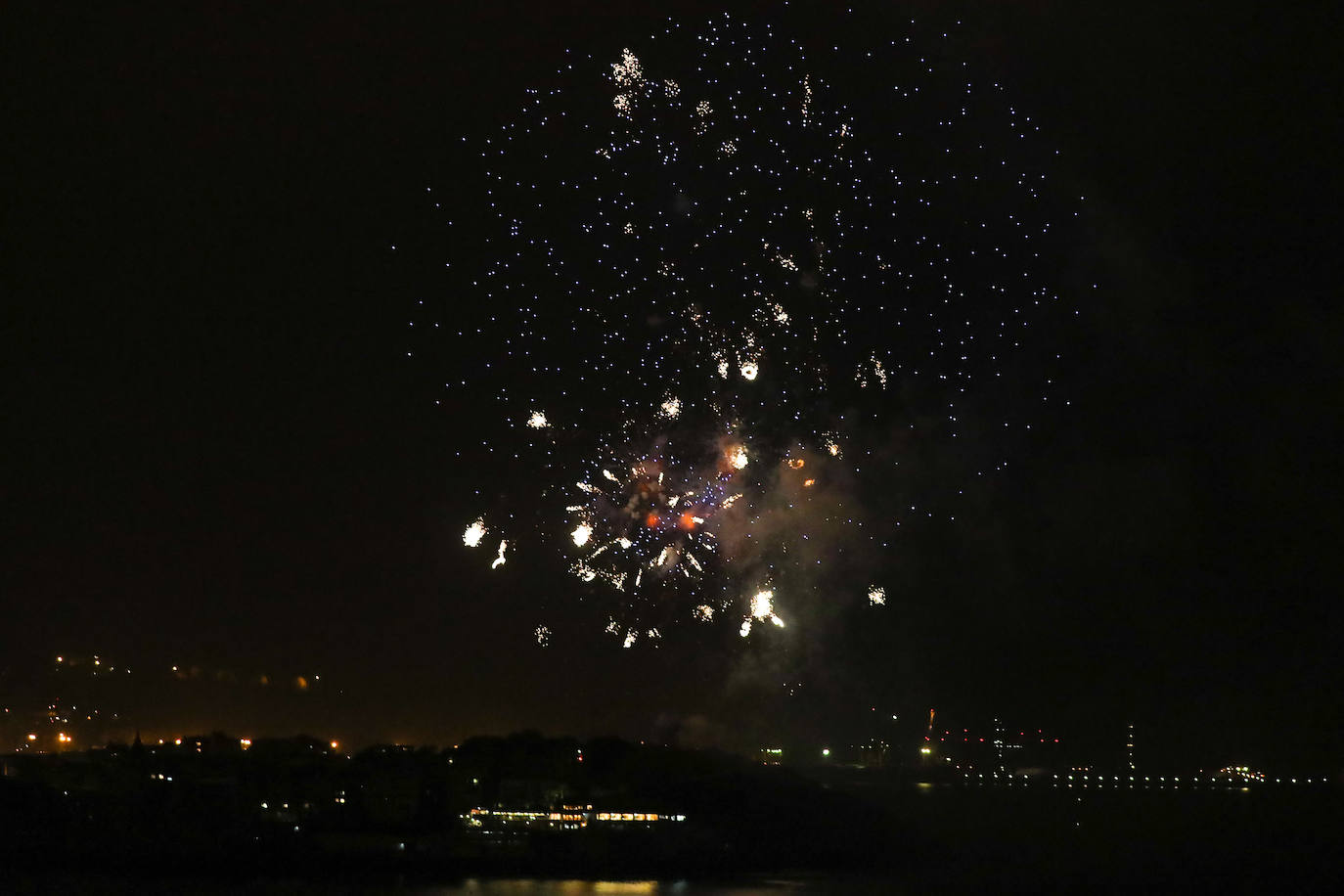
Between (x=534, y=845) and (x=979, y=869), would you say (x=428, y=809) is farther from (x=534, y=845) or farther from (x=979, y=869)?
(x=979, y=869)

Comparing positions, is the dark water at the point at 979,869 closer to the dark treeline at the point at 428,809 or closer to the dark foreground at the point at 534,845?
the dark foreground at the point at 534,845

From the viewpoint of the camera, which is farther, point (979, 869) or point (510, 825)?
point (979, 869)

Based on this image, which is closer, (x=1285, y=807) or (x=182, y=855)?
(x=182, y=855)

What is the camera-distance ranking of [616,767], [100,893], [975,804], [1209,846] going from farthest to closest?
[975,804], [1209,846], [616,767], [100,893]

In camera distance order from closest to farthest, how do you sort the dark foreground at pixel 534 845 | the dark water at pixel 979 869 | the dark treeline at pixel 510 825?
1. the dark water at pixel 979 869
2. the dark foreground at pixel 534 845
3. the dark treeline at pixel 510 825

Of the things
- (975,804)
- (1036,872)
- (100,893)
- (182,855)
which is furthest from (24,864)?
(975,804)

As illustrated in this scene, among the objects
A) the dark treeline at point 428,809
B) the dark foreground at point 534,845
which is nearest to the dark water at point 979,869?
the dark foreground at point 534,845

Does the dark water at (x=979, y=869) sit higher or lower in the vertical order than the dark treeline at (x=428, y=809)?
lower

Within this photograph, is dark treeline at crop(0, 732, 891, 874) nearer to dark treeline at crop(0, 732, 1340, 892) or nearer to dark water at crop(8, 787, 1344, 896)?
dark treeline at crop(0, 732, 1340, 892)

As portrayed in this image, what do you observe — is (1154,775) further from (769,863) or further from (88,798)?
(88,798)

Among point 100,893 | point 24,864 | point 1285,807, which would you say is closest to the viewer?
point 100,893

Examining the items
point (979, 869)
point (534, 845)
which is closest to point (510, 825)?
point (534, 845)
